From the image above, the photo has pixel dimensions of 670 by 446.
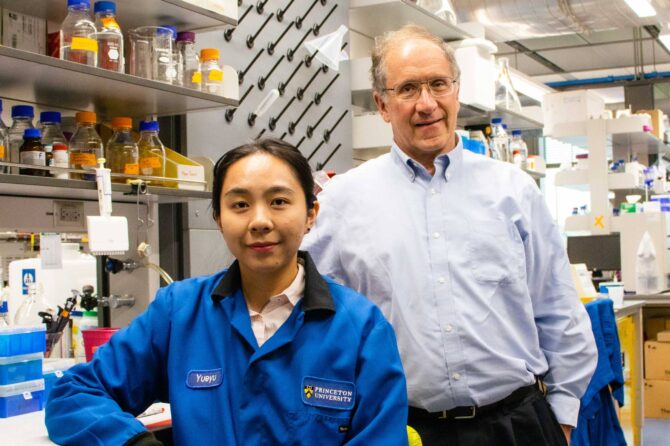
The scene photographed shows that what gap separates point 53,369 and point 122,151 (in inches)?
29.8

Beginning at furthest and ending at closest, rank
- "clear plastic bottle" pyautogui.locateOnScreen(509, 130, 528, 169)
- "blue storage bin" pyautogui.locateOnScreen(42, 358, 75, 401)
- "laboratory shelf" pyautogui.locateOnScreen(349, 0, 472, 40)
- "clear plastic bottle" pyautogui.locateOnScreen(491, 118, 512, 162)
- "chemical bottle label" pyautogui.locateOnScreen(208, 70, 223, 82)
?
"clear plastic bottle" pyautogui.locateOnScreen(509, 130, 528, 169)
"clear plastic bottle" pyautogui.locateOnScreen(491, 118, 512, 162)
"laboratory shelf" pyautogui.locateOnScreen(349, 0, 472, 40)
"chemical bottle label" pyautogui.locateOnScreen(208, 70, 223, 82)
"blue storage bin" pyautogui.locateOnScreen(42, 358, 75, 401)

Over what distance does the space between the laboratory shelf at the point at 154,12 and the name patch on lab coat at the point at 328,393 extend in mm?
1464

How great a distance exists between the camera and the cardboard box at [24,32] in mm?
2230

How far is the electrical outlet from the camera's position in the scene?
100 inches

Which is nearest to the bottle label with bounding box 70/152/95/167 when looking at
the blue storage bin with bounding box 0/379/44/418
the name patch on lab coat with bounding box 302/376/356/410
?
the blue storage bin with bounding box 0/379/44/418

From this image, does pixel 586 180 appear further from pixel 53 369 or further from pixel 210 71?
pixel 53 369

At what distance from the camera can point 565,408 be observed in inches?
75.0

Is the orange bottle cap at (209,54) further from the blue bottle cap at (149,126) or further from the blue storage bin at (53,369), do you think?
the blue storage bin at (53,369)

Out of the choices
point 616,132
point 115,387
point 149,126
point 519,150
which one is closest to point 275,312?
point 115,387

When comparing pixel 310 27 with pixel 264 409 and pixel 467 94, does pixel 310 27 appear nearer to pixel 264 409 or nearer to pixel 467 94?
pixel 467 94

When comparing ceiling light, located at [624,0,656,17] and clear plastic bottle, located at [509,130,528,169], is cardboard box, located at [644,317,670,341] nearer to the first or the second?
clear plastic bottle, located at [509,130,528,169]

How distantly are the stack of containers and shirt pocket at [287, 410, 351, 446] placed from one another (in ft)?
2.75

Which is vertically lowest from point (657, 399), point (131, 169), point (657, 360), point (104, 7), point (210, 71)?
point (657, 399)

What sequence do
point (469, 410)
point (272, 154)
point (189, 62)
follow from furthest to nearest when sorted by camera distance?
point (189, 62), point (469, 410), point (272, 154)
